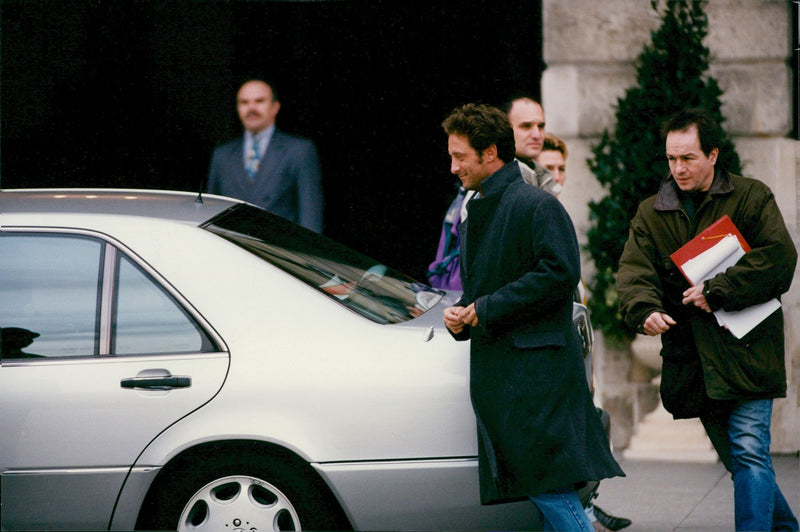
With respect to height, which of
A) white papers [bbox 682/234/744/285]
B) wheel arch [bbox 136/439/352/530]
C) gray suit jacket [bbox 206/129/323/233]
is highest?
gray suit jacket [bbox 206/129/323/233]

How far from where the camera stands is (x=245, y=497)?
4.66m

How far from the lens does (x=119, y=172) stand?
9609 millimetres

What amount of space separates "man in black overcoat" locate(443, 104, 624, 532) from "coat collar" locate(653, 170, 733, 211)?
950 millimetres

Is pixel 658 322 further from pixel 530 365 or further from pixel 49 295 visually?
pixel 49 295

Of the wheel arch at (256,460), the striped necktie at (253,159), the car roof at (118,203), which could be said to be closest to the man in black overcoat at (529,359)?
the wheel arch at (256,460)

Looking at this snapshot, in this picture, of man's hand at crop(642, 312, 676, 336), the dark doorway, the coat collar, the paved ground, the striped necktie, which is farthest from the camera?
the dark doorway

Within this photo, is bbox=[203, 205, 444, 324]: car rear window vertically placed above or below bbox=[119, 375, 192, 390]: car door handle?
above

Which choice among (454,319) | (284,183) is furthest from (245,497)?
(284,183)

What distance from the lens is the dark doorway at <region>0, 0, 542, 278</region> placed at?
9.22 meters

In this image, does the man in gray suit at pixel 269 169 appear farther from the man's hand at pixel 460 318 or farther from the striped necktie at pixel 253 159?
the man's hand at pixel 460 318

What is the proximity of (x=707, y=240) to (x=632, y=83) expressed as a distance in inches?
131

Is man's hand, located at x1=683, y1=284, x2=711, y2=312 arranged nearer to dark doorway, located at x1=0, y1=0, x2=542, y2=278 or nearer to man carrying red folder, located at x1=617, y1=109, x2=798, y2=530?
man carrying red folder, located at x1=617, y1=109, x2=798, y2=530

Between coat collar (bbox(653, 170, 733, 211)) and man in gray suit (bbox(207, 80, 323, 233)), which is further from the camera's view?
man in gray suit (bbox(207, 80, 323, 233))

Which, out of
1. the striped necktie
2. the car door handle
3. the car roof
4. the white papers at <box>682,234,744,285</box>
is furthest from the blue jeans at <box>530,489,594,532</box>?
the striped necktie
